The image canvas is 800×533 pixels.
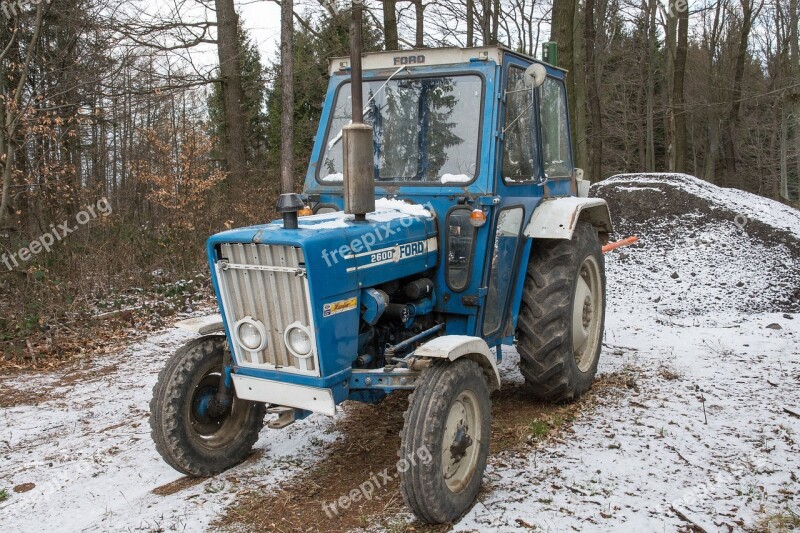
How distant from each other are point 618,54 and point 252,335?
2789 centimetres

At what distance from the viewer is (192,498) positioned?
379cm

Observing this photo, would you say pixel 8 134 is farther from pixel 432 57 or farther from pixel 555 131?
pixel 555 131

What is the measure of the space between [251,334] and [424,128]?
68.6 inches

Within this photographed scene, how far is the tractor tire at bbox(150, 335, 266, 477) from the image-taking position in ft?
12.7

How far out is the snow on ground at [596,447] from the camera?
363cm

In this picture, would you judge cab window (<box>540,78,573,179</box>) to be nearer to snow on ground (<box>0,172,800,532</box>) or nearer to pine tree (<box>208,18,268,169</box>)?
snow on ground (<box>0,172,800,532</box>)

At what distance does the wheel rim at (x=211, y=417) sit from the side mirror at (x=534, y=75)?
254 cm

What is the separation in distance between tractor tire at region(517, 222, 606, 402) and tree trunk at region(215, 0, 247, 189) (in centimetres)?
979

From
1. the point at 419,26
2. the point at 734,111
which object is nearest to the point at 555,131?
the point at 419,26

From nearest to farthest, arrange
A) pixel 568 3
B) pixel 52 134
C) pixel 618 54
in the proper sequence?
pixel 52 134 → pixel 568 3 → pixel 618 54

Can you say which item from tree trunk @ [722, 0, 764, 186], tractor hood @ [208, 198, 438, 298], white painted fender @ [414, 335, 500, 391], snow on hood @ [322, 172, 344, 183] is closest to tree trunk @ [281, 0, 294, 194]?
snow on hood @ [322, 172, 344, 183]

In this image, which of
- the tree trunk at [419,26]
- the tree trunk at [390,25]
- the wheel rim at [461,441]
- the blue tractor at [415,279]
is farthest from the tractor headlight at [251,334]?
the tree trunk at [419,26]

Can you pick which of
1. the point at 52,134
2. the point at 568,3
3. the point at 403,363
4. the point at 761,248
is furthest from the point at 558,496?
the point at 568,3

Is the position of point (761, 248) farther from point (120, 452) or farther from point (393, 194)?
point (120, 452)
